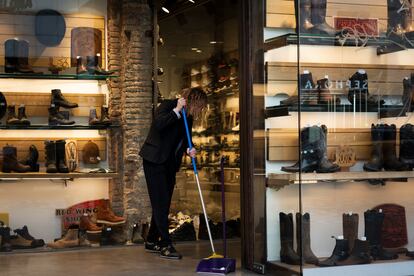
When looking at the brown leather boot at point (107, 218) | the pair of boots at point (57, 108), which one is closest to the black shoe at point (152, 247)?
the brown leather boot at point (107, 218)

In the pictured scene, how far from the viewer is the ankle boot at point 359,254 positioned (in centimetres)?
614

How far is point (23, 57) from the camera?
7.91 meters

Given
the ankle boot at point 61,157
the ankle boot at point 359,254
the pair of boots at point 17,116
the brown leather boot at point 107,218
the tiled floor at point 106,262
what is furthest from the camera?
the brown leather boot at point 107,218

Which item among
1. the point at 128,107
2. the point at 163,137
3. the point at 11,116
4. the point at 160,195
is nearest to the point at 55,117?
the point at 11,116

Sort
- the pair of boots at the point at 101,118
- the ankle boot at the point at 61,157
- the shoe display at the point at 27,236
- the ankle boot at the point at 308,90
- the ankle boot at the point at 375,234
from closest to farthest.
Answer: the ankle boot at the point at 308,90, the ankle boot at the point at 375,234, the shoe display at the point at 27,236, the ankle boot at the point at 61,157, the pair of boots at the point at 101,118

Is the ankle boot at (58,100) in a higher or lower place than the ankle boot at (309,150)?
higher

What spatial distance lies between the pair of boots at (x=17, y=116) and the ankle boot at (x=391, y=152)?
365cm

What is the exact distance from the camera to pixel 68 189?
8.08 metres

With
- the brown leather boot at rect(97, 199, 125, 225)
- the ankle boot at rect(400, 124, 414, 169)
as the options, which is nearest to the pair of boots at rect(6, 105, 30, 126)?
the brown leather boot at rect(97, 199, 125, 225)

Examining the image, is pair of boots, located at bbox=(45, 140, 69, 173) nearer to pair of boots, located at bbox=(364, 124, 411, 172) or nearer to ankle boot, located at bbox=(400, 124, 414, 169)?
pair of boots, located at bbox=(364, 124, 411, 172)

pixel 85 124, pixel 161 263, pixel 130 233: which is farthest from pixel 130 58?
pixel 161 263

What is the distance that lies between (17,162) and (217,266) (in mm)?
2568

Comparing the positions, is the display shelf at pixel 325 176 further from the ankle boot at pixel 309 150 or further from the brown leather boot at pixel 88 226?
the brown leather boot at pixel 88 226

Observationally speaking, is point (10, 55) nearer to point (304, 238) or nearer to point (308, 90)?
point (308, 90)
